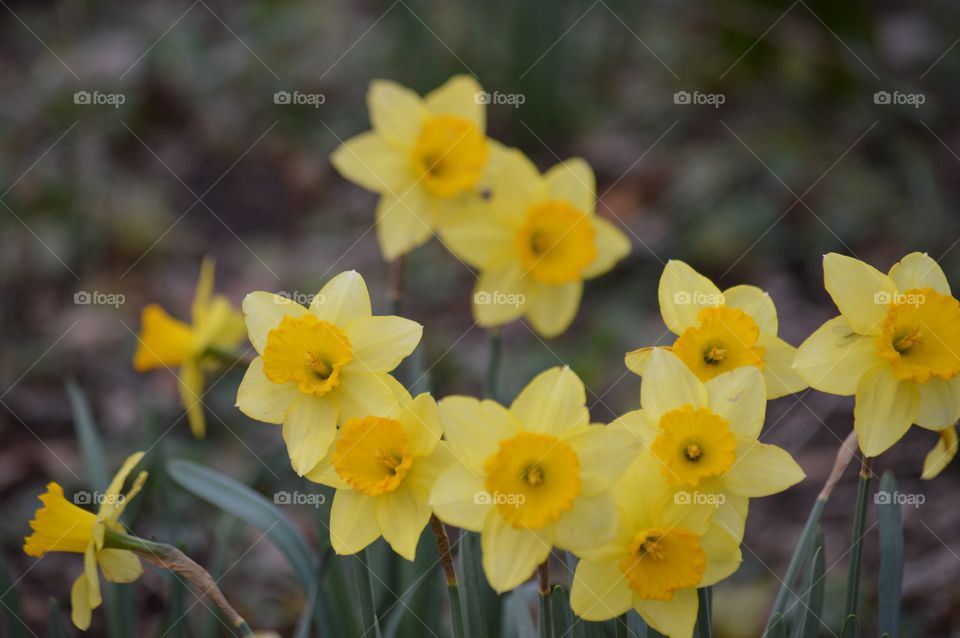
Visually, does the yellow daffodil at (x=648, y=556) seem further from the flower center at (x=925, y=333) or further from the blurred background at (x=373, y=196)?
the blurred background at (x=373, y=196)

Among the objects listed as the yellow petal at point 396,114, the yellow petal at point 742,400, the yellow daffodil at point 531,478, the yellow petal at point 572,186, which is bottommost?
the yellow daffodil at point 531,478

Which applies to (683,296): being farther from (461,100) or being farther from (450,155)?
(461,100)

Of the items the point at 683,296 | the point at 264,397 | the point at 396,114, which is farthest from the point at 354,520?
the point at 396,114

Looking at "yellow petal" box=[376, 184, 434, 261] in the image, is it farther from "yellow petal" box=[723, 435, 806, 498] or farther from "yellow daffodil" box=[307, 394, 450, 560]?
"yellow petal" box=[723, 435, 806, 498]

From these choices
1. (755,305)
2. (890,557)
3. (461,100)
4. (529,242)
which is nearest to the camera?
(755,305)

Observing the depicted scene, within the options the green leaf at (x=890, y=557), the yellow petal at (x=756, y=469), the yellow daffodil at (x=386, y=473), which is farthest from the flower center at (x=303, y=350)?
the green leaf at (x=890, y=557)

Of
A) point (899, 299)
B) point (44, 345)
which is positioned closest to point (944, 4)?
point (899, 299)
